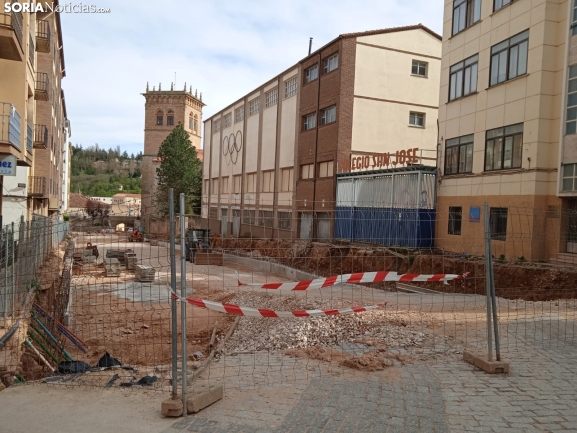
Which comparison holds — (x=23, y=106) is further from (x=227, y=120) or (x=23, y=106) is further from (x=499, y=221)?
(x=227, y=120)

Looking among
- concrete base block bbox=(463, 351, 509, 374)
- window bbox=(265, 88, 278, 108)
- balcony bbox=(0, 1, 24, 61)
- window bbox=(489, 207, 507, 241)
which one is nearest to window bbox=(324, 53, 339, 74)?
window bbox=(265, 88, 278, 108)

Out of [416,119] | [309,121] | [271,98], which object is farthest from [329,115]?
[271,98]

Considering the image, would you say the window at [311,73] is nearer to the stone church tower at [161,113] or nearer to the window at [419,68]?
the window at [419,68]

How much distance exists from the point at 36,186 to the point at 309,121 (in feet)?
56.8

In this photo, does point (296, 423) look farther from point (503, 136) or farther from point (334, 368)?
point (503, 136)

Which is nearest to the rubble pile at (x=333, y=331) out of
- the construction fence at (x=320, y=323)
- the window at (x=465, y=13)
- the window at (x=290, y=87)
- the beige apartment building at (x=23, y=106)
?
the construction fence at (x=320, y=323)

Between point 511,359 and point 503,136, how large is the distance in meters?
14.2

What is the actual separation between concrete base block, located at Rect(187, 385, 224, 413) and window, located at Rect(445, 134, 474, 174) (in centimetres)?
1833

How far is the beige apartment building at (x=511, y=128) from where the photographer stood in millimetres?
16922

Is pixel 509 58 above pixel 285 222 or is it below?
above

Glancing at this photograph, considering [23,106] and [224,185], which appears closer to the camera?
[23,106]

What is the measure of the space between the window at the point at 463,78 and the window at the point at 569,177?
583cm

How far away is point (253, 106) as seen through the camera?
143 ft

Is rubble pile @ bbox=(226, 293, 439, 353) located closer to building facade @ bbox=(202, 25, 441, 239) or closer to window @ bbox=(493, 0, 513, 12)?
window @ bbox=(493, 0, 513, 12)
